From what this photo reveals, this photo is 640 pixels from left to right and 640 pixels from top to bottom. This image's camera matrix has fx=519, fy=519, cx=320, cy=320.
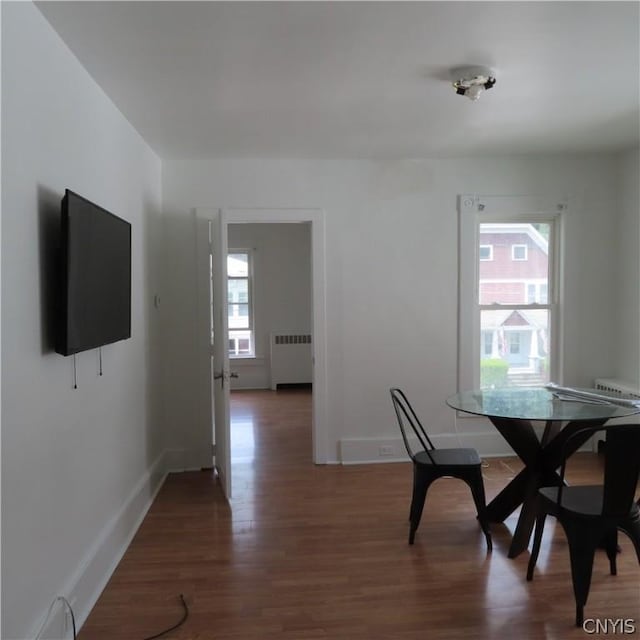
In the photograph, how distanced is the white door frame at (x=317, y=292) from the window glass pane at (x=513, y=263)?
142cm

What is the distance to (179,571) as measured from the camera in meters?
2.74

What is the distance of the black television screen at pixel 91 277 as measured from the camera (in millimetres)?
2025

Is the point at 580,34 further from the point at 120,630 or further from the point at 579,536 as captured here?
the point at 120,630

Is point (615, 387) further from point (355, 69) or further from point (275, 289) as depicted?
point (275, 289)

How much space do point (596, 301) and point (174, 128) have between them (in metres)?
3.78

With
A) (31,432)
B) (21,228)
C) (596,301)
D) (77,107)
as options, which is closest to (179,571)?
(31,432)

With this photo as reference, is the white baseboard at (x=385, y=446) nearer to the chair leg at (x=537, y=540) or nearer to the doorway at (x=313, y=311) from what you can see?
the doorway at (x=313, y=311)

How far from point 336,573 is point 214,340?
6.68 feet

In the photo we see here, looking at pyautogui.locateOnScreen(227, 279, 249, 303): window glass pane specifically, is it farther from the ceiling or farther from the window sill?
the ceiling

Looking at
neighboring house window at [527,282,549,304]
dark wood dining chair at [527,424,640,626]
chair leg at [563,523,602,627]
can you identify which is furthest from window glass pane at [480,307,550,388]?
chair leg at [563,523,602,627]

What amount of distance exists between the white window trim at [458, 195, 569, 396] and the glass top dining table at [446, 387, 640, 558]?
117 centimetres

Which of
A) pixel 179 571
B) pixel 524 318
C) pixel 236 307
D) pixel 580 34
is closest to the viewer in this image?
pixel 580 34

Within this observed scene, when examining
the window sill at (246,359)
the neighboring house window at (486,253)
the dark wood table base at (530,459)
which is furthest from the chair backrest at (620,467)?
the window sill at (246,359)

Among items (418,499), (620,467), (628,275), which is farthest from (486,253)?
(620,467)
